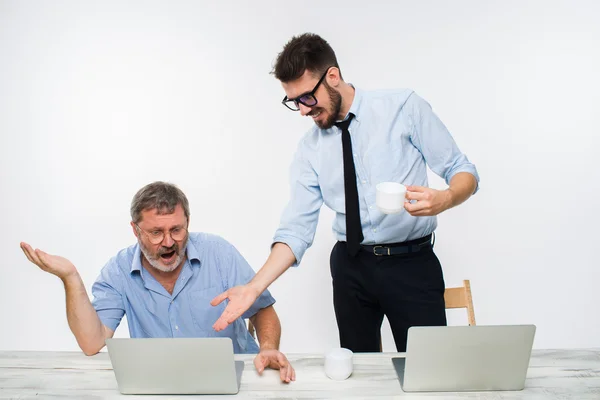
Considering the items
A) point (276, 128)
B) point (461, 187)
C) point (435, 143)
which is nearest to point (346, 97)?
point (435, 143)

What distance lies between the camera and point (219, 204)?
3674 millimetres

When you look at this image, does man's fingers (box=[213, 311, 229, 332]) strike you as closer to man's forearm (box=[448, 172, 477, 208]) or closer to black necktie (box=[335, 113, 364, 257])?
black necktie (box=[335, 113, 364, 257])

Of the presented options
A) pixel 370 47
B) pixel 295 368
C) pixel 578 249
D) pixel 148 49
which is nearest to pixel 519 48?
pixel 370 47

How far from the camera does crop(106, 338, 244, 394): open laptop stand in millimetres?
1477

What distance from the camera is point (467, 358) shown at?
1.50 meters

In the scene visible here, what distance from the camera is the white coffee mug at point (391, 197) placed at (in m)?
1.64

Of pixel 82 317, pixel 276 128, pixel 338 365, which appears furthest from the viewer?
pixel 276 128

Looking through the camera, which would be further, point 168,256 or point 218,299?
point 168,256

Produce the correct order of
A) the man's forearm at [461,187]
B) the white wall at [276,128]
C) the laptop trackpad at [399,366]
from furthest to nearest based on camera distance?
the white wall at [276,128] < the man's forearm at [461,187] < the laptop trackpad at [399,366]

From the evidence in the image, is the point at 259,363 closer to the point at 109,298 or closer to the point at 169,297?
the point at 169,297

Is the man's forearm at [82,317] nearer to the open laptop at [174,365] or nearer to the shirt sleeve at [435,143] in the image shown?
the open laptop at [174,365]

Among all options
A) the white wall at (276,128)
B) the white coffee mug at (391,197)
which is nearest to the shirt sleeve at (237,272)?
the white coffee mug at (391,197)

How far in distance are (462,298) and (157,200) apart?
1.16 m

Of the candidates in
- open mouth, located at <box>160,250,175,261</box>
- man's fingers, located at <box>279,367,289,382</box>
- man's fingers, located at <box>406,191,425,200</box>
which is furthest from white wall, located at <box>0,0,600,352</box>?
man's fingers, located at <box>279,367,289,382</box>
